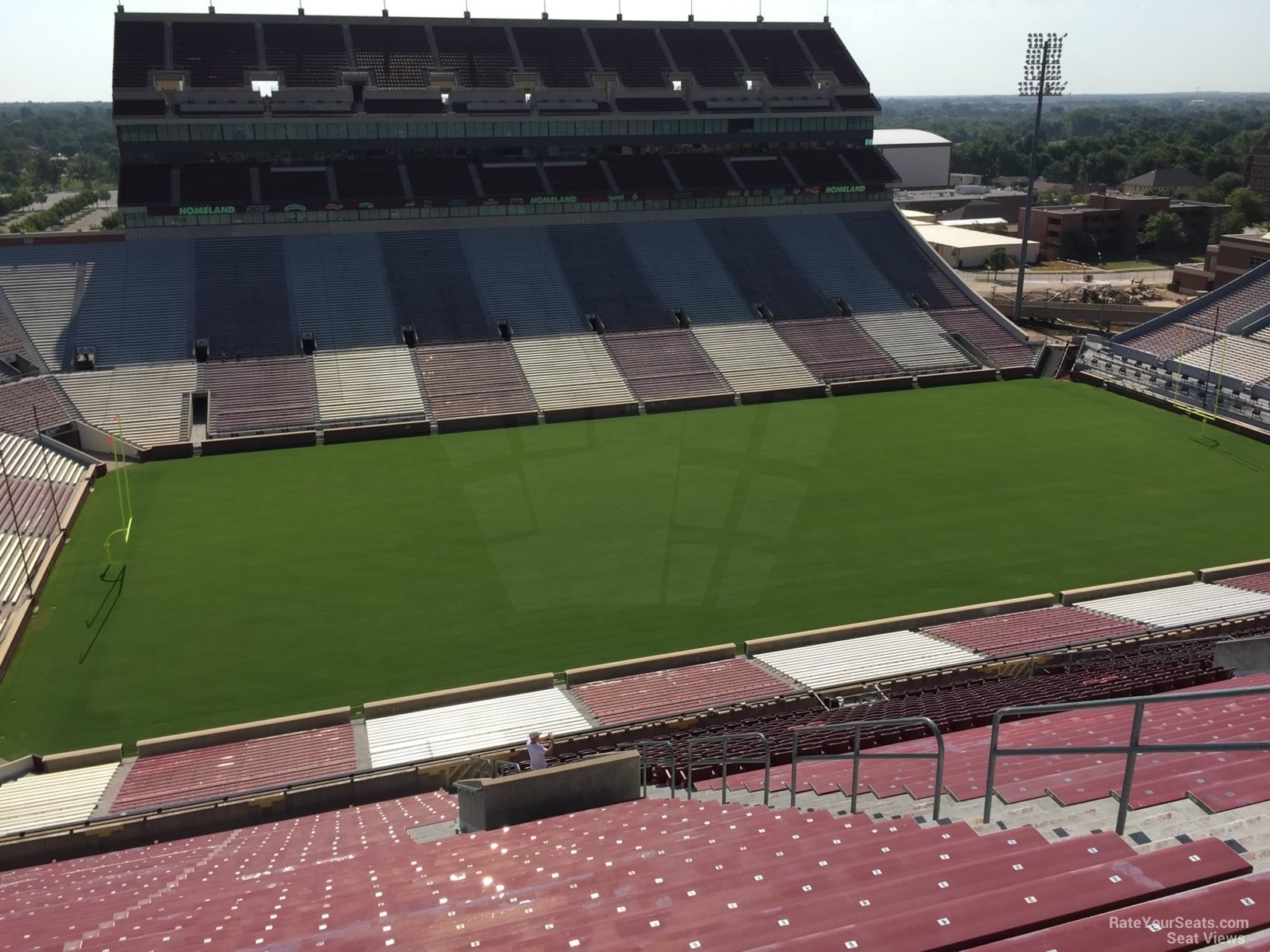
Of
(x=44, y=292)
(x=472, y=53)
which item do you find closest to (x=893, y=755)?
(x=44, y=292)

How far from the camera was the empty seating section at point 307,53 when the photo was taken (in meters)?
46.4

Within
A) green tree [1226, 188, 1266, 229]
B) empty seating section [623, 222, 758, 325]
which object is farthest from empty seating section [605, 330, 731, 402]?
green tree [1226, 188, 1266, 229]

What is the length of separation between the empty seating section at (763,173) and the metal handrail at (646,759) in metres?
40.5

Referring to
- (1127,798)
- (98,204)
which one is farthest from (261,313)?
(98,204)

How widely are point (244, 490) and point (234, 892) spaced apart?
2188 cm

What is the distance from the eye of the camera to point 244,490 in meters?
30.1

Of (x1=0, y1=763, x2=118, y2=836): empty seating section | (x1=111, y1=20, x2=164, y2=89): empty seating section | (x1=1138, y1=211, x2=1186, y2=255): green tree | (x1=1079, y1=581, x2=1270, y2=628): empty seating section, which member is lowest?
(x1=0, y1=763, x2=118, y2=836): empty seating section

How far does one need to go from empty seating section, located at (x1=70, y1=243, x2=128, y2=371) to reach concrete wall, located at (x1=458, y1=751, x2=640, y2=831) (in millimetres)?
31173

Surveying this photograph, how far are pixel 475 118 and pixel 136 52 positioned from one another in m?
14.7

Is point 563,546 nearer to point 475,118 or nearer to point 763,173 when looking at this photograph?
point 475,118

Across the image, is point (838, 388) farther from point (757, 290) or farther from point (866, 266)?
point (866, 266)

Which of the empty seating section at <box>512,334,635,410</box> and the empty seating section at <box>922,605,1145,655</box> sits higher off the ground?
the empty seating section at <box>512,334,635,410</box>

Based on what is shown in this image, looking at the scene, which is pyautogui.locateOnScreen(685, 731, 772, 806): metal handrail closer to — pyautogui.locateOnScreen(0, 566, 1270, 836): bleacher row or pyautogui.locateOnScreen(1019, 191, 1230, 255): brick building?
pyautogui.locateOnScreen(0, 566, 1270, 836): bleacher row

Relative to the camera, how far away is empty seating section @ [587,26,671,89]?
5134 cm
